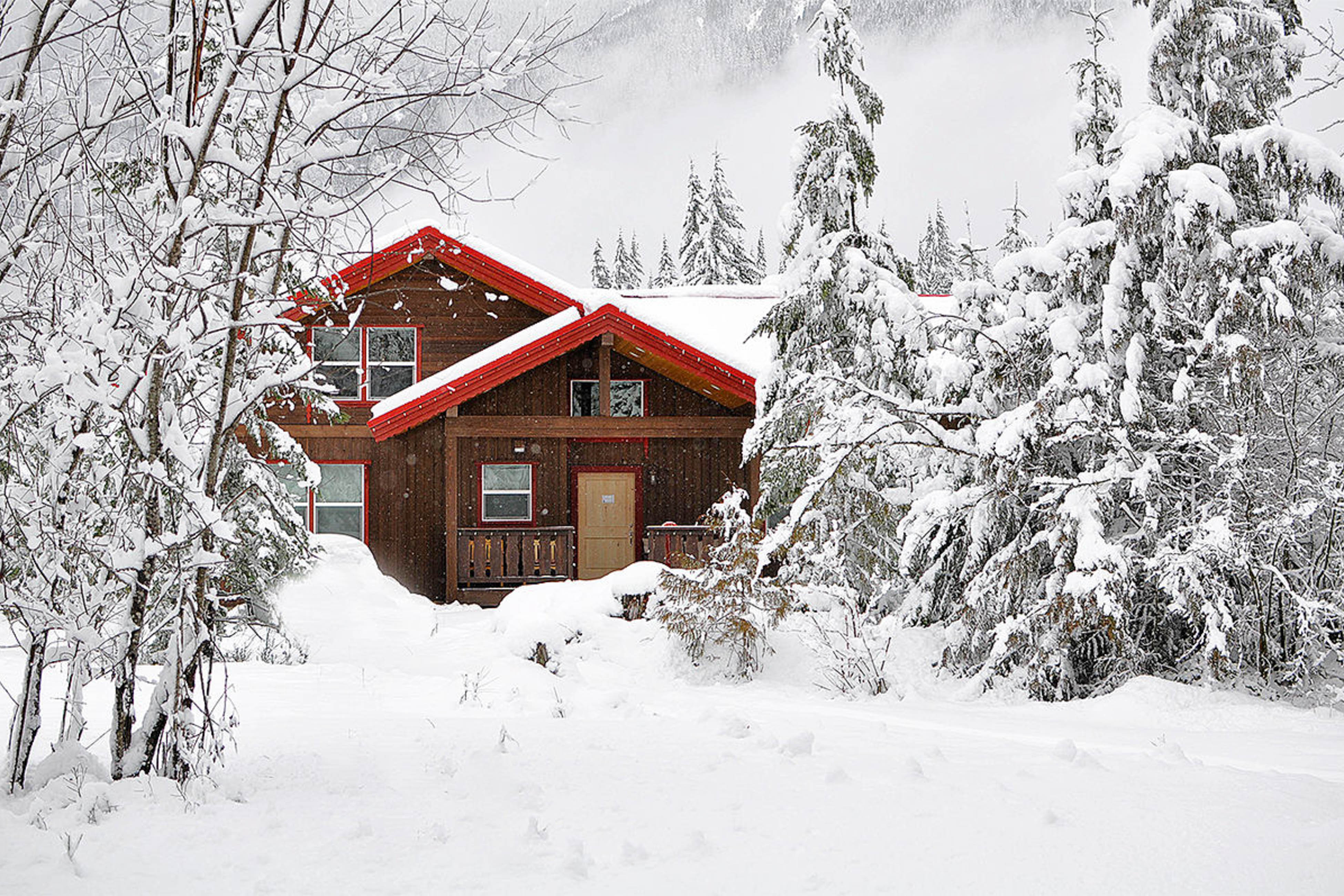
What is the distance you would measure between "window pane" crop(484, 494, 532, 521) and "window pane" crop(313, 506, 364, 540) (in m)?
2.25

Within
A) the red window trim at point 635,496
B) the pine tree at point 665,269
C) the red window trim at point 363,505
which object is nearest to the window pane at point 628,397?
the red window trim at point 635,496

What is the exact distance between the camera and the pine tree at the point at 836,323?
40.3ft

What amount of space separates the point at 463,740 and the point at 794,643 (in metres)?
5.65

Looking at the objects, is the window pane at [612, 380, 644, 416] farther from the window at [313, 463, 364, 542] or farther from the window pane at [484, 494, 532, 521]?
the window at [313, 463, 364, 542]

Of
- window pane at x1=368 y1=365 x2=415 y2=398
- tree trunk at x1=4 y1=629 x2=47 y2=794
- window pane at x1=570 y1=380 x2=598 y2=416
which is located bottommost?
tree trunk at x1=4 y1=629 x2=47 y2=794

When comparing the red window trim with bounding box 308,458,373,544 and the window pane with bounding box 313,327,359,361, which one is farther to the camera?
the window pane with bounding box 313,327,359,361

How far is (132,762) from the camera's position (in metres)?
4.52

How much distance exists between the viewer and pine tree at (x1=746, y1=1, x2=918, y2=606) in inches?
484

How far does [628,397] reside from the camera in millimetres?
19109

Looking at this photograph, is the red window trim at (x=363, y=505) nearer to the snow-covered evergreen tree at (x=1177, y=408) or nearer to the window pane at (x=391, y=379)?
the window pane at (x=391, y=379)

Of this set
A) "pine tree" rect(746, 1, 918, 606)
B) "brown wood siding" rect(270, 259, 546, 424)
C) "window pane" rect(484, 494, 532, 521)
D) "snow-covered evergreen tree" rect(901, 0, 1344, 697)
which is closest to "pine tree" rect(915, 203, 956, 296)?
"brown wood siding" rect(270, 259, 546, 424)

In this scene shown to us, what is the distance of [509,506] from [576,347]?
3287mm

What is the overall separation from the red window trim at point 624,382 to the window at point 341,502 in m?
3.91

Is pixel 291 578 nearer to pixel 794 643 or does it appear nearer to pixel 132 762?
pixel 794 643
